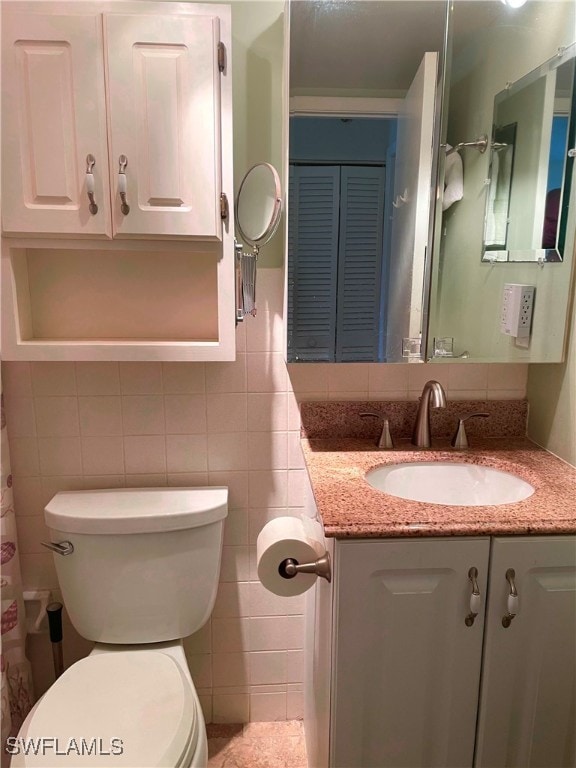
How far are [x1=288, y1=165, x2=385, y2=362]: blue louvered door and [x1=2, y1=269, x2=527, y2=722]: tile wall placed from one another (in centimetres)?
16

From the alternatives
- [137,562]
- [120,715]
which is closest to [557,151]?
[137,562]

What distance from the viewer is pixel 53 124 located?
3.87 feet

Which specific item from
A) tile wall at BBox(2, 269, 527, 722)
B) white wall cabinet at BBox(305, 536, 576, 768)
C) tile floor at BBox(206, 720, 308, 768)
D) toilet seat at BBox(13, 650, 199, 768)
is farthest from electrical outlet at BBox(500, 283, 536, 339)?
tile floor at BBox(206, 720, 308, 768)

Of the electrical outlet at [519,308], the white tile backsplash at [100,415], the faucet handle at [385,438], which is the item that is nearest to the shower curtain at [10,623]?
the white tile backsplash at [100,415]

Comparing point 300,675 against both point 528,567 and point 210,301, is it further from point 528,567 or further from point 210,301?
point 210,301

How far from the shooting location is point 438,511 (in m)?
1.07

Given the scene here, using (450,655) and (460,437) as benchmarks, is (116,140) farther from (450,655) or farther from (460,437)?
(450,655)

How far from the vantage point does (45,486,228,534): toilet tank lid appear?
1350 mm

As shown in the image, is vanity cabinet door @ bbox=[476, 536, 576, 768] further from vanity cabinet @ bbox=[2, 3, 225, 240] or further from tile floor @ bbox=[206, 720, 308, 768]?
vanity cabinet @ bbox=[2, 3, 225, 240]


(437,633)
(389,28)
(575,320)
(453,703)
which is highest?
(389,28)

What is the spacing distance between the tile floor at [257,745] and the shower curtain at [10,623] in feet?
1.83

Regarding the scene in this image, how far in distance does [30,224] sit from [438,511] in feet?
3.54

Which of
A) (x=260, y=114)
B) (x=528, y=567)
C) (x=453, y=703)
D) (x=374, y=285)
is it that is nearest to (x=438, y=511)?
(x=528, y=567)

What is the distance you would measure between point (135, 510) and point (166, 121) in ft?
3.06
